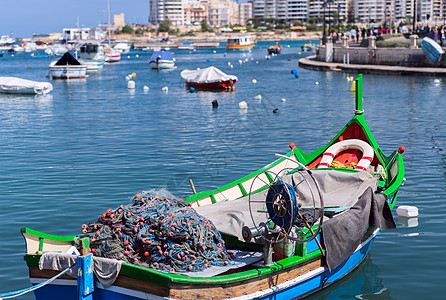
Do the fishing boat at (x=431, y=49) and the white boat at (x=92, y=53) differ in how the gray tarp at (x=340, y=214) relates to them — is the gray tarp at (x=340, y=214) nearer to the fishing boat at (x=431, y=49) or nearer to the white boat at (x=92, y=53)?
the fishing boat at (x=431, y=49)

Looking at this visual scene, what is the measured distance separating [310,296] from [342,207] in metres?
2.03

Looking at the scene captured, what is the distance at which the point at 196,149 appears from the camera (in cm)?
2453

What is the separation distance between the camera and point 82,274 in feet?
27.7

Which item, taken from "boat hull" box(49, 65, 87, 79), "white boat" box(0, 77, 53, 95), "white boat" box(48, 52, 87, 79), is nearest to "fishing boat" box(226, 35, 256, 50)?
"white boat" box(48, 52, 87, 79)

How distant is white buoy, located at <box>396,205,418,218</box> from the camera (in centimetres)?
1493

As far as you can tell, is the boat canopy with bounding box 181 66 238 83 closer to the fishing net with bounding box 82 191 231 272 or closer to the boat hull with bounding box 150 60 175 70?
the boat hull with bounding box 150 60 175 70

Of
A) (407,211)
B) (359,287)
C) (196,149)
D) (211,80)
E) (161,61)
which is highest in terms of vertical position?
(161,61)

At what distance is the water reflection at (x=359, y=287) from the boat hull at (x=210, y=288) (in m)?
0.67

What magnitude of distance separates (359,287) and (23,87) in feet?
143

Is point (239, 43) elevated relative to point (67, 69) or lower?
elevated

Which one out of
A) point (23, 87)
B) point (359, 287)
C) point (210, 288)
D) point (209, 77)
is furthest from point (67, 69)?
point (210, 288)

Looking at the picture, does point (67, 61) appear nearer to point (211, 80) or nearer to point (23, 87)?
point (23, 87)

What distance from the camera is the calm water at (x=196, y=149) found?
12.6 m

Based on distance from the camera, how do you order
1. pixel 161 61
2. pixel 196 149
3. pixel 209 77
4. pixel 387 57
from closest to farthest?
pixel 196 149 < pixel 209 77 < pixel 387 57 < pixel 161 61
